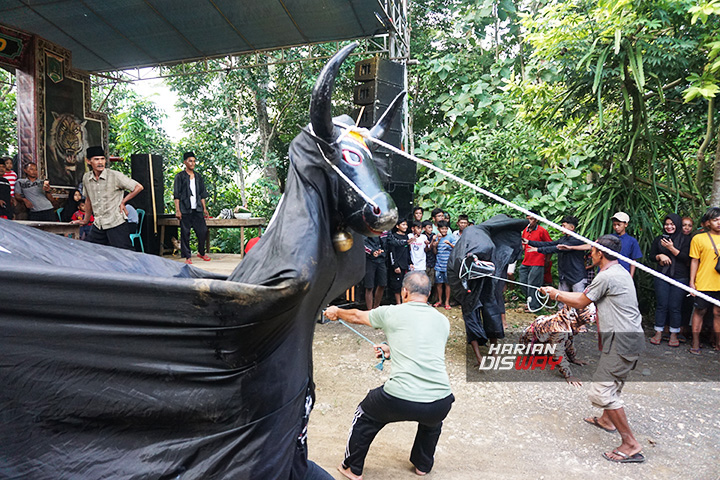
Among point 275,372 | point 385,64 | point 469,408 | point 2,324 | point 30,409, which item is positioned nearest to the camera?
point 2,324

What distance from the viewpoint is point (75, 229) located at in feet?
17.4

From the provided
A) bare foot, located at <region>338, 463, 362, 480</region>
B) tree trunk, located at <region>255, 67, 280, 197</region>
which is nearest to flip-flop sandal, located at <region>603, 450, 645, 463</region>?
bare foot, located at <region>338, 463, 362, 480</region>

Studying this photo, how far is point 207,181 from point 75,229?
293 inches

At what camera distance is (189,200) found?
7.09 m

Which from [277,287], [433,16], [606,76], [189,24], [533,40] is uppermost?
[433,16]

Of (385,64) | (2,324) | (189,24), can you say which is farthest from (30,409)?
(189,24)

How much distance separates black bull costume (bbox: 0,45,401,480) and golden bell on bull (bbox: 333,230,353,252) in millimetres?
119

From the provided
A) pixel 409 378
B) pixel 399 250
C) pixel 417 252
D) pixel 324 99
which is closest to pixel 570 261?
pixel 417 252

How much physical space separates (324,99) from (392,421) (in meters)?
2.30

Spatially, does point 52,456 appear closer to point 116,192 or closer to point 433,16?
point 116,192

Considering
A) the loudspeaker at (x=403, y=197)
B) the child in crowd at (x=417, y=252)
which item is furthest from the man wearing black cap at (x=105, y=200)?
the child in crowd at (x=417, y=252)

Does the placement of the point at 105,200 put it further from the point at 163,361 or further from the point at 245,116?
the point at 245,116

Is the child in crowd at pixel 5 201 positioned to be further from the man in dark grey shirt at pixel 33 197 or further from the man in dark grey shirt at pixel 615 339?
the man in dark grey shirt at pixel 615 339

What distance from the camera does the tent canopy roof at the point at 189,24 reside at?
8.02 meters
